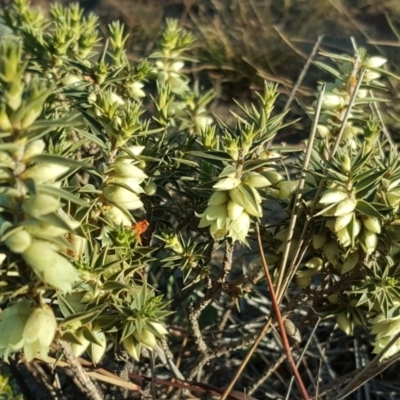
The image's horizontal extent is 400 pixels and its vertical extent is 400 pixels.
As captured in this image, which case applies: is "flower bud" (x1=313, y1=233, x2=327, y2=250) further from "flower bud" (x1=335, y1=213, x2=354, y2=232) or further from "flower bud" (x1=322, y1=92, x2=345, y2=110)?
"flower bud" (x1=322, y1=92, x2=345, y2=110)

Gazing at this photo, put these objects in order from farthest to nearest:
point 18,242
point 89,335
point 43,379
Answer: point 43,379
point 89,335
point 18,242

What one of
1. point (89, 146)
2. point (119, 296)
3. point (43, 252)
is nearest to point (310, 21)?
point (89, 146)

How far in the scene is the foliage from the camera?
35.0 inches

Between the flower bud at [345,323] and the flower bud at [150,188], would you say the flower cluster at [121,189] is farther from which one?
the flower bud at [345,323]

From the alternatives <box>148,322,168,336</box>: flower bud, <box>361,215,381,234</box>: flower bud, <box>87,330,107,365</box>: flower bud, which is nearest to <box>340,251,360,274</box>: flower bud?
<box>361,215,381,234</box>: flower bud

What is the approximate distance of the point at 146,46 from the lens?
4.64 meters

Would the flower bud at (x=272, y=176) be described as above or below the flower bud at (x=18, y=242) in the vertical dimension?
below

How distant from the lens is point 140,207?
4.37ft

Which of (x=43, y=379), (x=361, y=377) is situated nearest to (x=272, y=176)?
(x=361, y=377)

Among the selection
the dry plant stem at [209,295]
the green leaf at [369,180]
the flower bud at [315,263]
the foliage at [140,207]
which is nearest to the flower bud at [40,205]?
the foliage at [140,207]

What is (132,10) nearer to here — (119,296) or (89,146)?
(89,146)

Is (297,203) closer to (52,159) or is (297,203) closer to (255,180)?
(255,180)

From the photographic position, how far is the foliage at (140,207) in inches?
35.0

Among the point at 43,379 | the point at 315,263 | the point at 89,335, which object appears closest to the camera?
the point at 89,335
